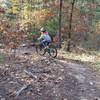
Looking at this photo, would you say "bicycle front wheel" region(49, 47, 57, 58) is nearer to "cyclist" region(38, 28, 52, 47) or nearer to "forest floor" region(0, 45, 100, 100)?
"cyclist" region(38, 28, 52, 47)

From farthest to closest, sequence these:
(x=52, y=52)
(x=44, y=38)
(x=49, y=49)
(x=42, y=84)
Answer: (x=52, y=52)
(x=44, y=38)
(x=49, y=49)
(x=42, y=84)

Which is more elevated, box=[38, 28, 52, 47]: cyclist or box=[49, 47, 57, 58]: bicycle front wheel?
box=[38, 28, 52, 47]: cyclist

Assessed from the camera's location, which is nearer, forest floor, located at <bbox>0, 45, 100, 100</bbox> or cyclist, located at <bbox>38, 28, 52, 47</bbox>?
forest floor, located at <bbox>0, 45, 100, 100</bbox>

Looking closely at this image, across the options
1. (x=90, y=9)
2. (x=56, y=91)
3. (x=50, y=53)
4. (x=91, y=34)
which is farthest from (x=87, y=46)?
(x=56, y=91)

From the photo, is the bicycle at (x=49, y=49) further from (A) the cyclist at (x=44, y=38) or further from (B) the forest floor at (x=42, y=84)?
(B) the forest floor at (x=42, y=84)

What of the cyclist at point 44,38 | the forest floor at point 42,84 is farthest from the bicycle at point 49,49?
the forest floor at point 42,84

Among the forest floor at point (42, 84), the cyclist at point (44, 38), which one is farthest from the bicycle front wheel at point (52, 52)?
the forest floor at point (42, 84)

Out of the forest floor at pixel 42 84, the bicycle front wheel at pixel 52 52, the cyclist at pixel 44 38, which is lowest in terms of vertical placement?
the bicycle front wheel at pixel 52 52

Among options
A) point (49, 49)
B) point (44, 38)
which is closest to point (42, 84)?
point (49, 49)

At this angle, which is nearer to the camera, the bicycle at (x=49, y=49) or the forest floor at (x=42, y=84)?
the forest floor at (x=42, y=84)

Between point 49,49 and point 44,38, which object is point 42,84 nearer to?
point 49,49

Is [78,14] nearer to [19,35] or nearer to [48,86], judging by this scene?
[19,35]

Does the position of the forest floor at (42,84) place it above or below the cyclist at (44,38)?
above

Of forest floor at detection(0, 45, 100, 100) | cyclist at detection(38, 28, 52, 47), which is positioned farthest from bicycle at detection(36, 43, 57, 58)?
forest floor at detection(0, 45, 100, 100)
